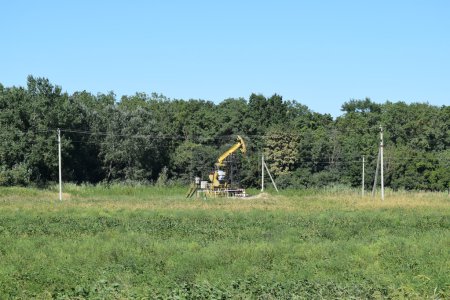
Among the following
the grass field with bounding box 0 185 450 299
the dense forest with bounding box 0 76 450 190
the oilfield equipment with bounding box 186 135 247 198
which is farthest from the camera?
the dense forest with bounding box 0 76 450 190

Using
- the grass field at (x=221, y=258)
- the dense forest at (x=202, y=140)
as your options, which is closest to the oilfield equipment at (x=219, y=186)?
the dense forest at (x=202, y=140)

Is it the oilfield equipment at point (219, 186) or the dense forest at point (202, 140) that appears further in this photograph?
the dense forest at point (202, 140)

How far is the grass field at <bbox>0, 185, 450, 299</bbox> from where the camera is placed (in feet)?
33.1

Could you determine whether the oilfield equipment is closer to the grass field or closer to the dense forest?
the dense forest

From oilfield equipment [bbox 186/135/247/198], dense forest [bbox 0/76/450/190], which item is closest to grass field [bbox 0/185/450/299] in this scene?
oilfield equipment [bbox 186/135/247/198]

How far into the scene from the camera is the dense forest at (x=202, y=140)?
56.5m

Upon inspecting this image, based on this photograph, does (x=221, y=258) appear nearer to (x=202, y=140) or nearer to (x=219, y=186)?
(x=219, y=186)

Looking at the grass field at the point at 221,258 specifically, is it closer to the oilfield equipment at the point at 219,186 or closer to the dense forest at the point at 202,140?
the oilfield equipment at the point at 219,186

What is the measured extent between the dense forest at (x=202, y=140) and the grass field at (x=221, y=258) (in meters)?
35.2

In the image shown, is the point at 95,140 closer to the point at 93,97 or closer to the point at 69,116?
the point at 69,116

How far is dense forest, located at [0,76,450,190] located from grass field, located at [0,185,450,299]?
1386 inches

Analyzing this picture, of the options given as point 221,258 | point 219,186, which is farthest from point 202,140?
point 221,258

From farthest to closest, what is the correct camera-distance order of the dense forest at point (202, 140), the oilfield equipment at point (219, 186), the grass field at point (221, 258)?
the dense forest at point (202, 140)
the oilfield equipment at point (219, 186)
the grass field at point (221, 258)

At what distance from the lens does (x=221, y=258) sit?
44.9ft
